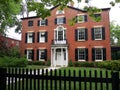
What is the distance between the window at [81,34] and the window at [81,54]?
1.62m

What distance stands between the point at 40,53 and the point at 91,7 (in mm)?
24559

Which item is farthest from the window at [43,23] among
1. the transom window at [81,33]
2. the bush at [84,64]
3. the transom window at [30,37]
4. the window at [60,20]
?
the bush at [84,64]

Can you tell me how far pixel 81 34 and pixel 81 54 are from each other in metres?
2.97

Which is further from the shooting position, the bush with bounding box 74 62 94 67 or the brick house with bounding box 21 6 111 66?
the brick house with bounding box 21 6 111 66

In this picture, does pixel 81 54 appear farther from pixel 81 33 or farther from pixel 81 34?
pixel 81 33

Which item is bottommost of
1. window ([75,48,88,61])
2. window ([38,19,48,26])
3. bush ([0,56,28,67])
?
bush ([0,56,28,67])

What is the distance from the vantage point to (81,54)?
2781 cm

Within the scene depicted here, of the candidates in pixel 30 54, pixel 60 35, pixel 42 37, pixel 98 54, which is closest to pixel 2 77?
pixel 98 54

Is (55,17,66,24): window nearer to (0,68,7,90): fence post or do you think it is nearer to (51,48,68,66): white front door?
(51,48,68,66): white front door

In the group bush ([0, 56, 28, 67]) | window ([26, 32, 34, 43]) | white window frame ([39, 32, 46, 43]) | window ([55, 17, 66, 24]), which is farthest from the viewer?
window ([26, 32, 34, 43])

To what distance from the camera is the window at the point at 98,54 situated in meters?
26.3

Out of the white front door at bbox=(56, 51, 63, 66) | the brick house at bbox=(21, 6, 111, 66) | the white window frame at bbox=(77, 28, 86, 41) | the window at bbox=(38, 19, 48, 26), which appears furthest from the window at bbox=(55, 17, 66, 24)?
the white front door at bbox=(56, 51, 63, 66)

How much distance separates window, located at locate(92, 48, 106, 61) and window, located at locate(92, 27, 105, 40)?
1683 millimetres

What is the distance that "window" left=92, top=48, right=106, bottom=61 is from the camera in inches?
1037
